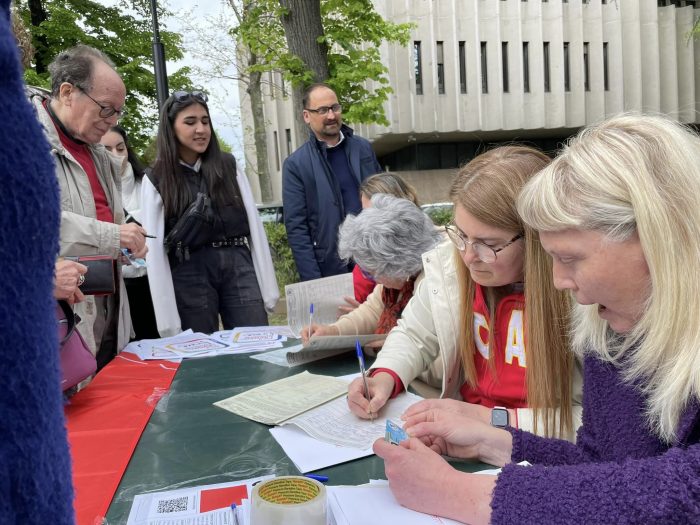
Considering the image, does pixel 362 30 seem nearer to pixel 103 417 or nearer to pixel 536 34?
pixel 103 417

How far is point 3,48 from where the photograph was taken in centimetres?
36

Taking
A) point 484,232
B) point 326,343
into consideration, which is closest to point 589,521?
point 484,232

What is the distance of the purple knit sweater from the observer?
0.97 m

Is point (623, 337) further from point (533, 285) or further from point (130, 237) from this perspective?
point (130, 237)

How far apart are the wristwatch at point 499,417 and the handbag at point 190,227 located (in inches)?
85.6

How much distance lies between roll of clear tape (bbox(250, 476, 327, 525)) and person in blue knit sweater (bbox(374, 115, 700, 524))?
0.26 m

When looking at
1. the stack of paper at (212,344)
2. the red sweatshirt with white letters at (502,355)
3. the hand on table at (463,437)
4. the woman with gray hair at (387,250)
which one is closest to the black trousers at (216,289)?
the stack of paper at (212,344)

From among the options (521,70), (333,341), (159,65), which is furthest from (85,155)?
(521,70)

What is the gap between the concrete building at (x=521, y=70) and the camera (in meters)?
17.8

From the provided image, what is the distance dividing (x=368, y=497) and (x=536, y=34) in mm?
19603

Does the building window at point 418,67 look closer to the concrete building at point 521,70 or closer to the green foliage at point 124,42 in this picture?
the concrete building at point 521,70

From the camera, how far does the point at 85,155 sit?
121 inches

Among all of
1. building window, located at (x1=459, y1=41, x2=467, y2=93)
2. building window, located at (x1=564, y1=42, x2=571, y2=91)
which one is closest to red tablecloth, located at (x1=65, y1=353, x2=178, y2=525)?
building window, located at (x1=459, y1=41, x2=467, y2=93)

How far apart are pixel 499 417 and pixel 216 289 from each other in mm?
2241
